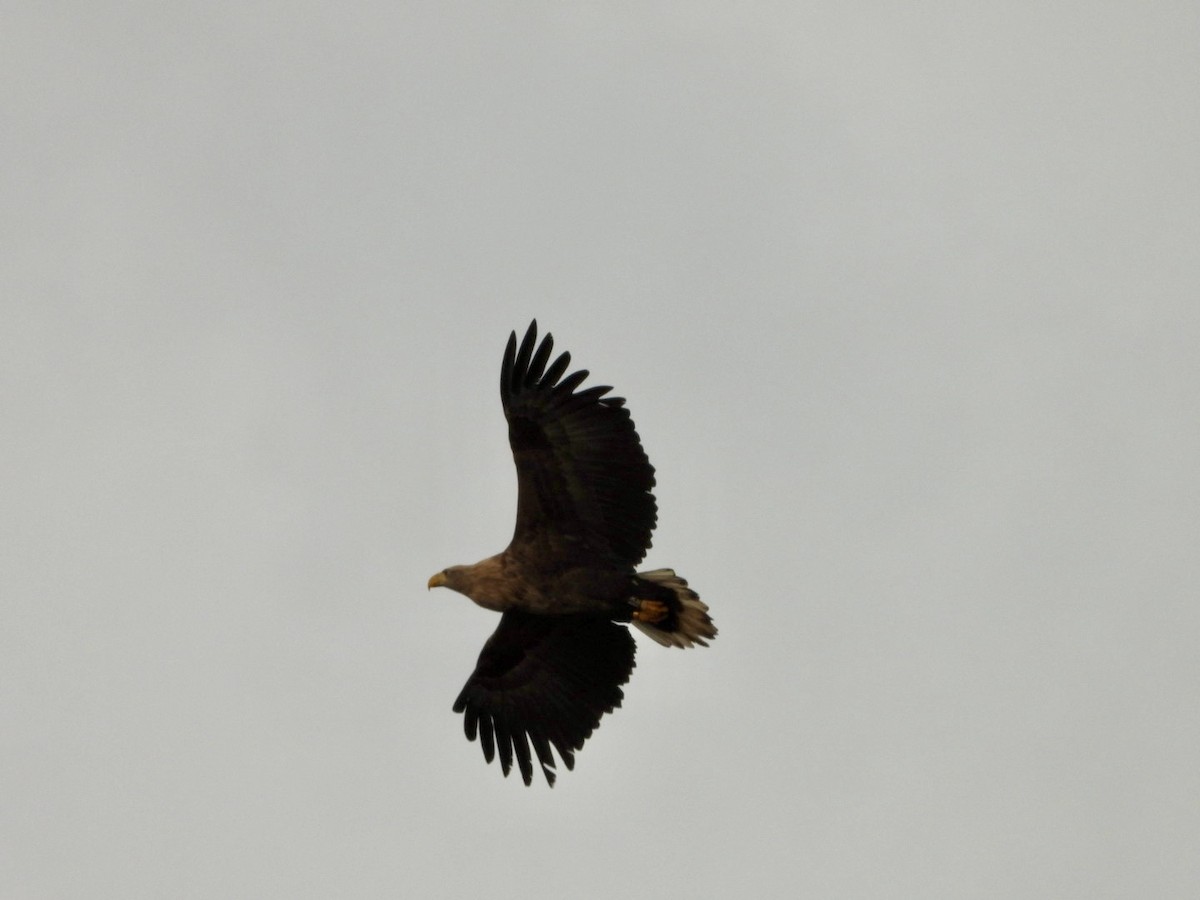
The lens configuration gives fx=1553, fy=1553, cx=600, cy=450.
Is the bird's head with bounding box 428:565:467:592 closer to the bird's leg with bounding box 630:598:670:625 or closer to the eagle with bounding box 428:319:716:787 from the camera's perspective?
the eagle with bounding box 428:319:716:787

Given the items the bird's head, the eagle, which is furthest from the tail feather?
the bird's head

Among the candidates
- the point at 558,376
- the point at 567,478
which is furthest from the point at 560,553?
the point at 558,376

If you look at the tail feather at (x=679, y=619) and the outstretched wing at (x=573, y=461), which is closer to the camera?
the outstretched wing at (x=573, y=461)

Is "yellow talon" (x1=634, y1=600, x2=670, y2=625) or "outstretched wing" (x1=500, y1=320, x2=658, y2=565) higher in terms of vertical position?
"outstretched wing" (x1=500, y1=320, x2=658, y2=565)

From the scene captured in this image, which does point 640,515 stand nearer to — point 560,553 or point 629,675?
point 560,553

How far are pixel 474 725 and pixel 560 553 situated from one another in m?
2.24

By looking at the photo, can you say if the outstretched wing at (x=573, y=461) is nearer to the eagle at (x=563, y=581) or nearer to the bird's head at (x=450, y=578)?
the eagle at (x=563, y=581)

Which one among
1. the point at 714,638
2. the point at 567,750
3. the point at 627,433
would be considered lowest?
the point at 567,750

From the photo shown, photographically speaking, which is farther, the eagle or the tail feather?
the tail feather

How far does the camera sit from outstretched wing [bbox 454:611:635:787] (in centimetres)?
1552

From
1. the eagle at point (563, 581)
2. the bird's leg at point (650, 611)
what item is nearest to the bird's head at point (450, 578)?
the eagle at point (563, 581)

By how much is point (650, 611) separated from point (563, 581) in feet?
3.10

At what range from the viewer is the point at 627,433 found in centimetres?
1456

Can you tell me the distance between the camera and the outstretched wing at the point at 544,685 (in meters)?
15.5
